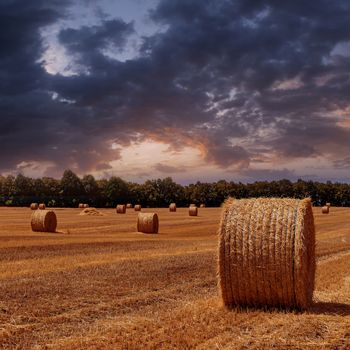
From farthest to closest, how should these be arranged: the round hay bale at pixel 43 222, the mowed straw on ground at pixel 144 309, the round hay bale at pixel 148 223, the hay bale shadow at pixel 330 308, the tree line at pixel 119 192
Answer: the tree line at pixel 119 192 → the round hay bale at pixel 148 223 → the round hay bale at pixel 43 222 → the hay bale shadow at pixel 330 308 → the mowed straw on ground at pixel 144 309

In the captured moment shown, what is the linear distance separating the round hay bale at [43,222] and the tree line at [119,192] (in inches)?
2453

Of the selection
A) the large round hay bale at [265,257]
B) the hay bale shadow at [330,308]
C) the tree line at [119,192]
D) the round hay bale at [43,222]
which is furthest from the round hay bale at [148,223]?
the tree line at [119,192]

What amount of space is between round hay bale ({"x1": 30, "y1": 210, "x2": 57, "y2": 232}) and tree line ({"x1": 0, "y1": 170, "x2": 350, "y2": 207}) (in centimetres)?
6229

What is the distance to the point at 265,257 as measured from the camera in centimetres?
1009

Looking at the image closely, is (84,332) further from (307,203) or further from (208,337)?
(307,203)

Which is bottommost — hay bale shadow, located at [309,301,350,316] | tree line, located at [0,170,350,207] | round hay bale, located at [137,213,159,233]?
hay bale shadow, located at [309,301,350,316]

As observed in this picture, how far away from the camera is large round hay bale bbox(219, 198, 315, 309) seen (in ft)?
32.9

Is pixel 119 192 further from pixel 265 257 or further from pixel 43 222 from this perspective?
pixel 265 257

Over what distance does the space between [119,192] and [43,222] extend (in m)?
70.4

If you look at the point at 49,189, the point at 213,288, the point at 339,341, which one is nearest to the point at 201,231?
the point at 213,288

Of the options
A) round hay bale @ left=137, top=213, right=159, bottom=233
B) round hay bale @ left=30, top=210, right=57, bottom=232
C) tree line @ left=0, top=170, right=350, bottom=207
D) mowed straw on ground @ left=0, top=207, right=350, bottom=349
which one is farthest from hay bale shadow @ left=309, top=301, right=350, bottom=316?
tree line @ left=0, top=170, right=350, bottom=207

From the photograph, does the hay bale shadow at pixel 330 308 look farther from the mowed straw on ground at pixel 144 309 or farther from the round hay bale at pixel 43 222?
the round hay bale at pixel 43 222

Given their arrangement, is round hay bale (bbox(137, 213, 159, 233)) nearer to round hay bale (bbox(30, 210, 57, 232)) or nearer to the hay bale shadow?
round hay bale (bbox(30, 210, 57, 232))

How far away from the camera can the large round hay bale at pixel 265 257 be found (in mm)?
10031
